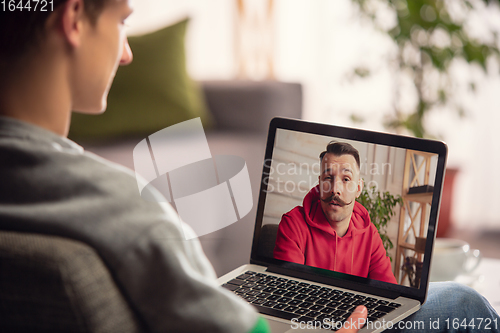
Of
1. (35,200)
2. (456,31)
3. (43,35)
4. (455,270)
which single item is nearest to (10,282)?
(35,200)

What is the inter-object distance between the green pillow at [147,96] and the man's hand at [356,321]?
1419 millimetres

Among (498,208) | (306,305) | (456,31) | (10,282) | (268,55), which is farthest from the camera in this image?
(268,55)

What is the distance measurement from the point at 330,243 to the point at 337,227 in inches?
1.1

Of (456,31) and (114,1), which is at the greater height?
(456,31)

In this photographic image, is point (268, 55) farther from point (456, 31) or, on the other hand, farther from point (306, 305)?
point (306, 305)

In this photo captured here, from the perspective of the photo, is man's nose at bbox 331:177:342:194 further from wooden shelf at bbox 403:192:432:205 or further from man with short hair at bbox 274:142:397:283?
wooden shelf at bbox 403:192:432:205

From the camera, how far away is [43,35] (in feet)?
1.26

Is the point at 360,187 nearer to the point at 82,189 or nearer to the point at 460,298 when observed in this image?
the point at 460,298

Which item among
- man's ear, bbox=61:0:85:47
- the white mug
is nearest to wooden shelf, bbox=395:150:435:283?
the white mug

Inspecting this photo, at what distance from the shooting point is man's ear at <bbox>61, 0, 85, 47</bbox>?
382 mm

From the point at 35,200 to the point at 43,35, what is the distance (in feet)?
0.43

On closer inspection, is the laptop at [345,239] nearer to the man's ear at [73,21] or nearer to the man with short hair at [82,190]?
the man with short hair at [82,190]

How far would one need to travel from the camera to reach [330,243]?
0.76m

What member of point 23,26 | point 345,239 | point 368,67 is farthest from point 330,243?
point 368,67
